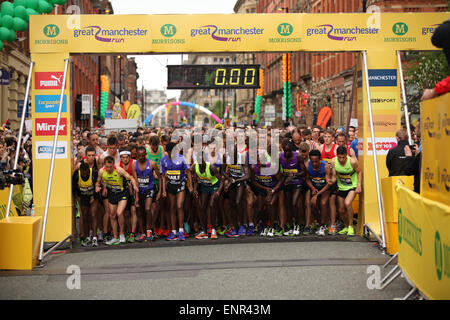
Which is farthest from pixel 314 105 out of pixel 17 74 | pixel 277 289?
pixel 277 289

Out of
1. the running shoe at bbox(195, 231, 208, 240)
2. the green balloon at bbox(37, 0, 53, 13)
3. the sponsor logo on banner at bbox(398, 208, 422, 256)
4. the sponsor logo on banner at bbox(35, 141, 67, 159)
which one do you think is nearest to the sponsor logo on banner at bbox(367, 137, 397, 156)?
the running shoe at bbox(195, 231, 208, 240)

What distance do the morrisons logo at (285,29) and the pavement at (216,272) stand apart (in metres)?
3.86

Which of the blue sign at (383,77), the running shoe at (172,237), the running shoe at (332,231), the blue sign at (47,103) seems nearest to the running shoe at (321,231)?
the running shoe at (332,231)

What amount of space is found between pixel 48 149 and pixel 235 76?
4.01 m

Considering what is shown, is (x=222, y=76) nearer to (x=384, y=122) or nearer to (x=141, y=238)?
(x=384, y=122)

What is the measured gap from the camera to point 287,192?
13750 millimetres

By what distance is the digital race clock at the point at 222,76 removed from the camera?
1361 centimetres

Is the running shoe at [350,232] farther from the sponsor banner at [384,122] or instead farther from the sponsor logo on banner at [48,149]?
the sponsor logo on banner at [48,149]

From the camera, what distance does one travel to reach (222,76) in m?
13.7

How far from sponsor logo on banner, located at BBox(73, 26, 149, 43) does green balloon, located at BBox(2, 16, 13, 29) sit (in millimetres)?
2570
